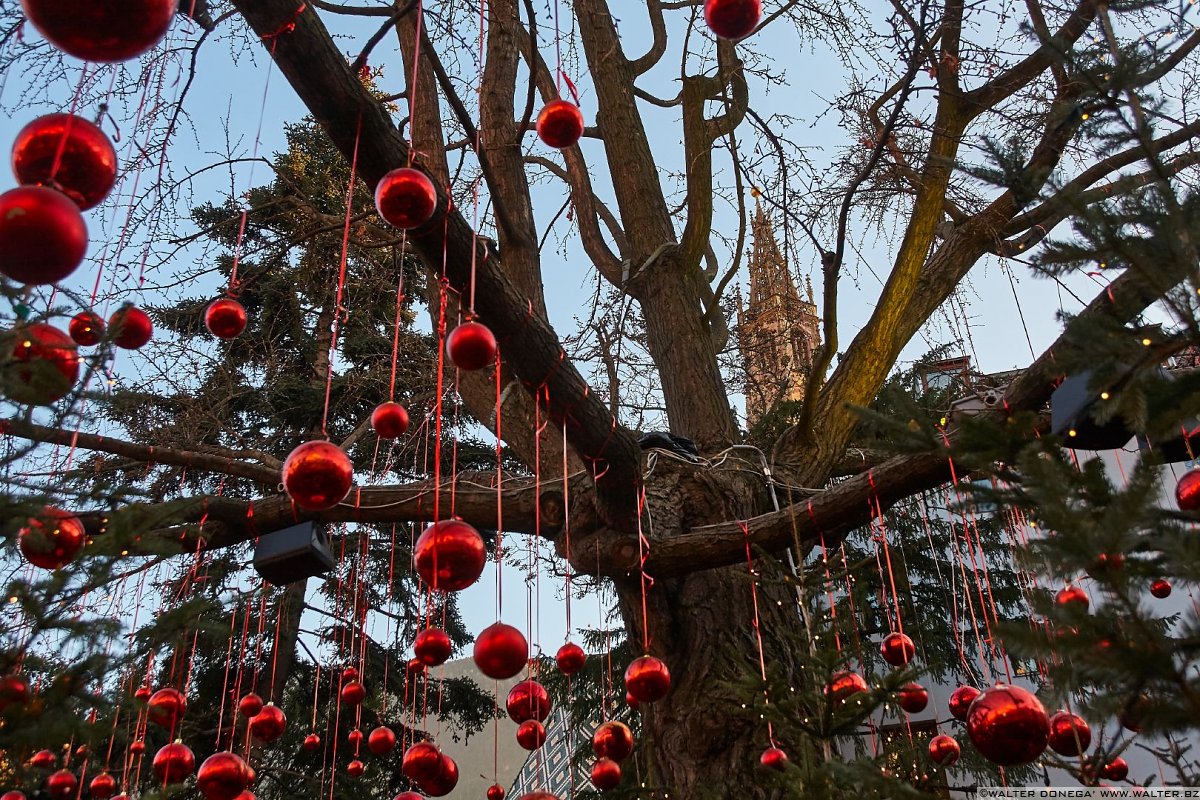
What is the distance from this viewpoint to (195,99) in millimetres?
4672

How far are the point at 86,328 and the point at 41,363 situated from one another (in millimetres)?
659

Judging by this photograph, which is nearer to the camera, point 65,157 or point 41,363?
point 65,157

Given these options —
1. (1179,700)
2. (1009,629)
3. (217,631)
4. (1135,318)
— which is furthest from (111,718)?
(1135,318)

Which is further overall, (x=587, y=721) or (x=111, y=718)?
(x=587, y=721)

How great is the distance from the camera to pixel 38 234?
1.72 meters

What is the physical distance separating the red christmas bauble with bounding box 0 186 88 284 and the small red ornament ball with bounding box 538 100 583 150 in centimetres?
153

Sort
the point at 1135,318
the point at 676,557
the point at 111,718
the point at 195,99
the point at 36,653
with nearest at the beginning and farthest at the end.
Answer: the point at 1135,318
the point at 111,718
the point at 36,653
the point at 676,557
the point at 195,99

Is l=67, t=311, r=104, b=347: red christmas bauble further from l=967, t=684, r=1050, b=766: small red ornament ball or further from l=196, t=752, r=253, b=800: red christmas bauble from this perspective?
l=967, t=684, r=1050, b=766: small red ornament ball

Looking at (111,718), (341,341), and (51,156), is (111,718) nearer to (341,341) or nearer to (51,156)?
(51,156)

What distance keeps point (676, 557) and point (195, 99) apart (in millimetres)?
3512

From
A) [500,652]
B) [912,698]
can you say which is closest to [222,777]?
[500,652]

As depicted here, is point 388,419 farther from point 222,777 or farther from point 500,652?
point 222,777

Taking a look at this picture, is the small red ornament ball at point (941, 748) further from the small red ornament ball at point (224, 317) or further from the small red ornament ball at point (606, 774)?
the small red ornament ball at point (224, 317)

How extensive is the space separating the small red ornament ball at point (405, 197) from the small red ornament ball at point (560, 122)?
0.59 meters
